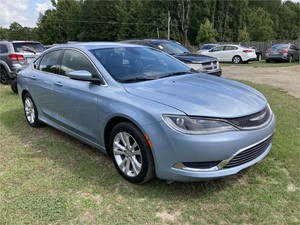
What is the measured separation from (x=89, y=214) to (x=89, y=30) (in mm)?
69010

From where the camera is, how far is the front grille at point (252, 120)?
2.99 metres

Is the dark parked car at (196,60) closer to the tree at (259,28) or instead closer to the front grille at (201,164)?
the front grille at (201,164)

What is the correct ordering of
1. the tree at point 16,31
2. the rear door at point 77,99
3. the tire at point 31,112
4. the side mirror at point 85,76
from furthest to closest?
the tree at point 16,31 < the tire at point 31,112 < the rear door at point 77,99 < the side mirror at point 85,76

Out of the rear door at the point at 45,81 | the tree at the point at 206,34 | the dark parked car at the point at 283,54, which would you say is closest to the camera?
the rear door at the point at 45,81

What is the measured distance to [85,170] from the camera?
12.6 feet

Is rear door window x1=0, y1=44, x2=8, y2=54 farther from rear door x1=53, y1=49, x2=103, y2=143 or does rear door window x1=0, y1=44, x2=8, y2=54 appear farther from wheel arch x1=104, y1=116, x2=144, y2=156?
wheel arch x1=104, y1=116, x2=144, y2=156

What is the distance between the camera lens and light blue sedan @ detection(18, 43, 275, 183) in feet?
9.60

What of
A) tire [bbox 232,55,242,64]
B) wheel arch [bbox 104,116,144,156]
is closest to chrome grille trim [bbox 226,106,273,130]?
wheel arch [bbox 104,116,144,156]

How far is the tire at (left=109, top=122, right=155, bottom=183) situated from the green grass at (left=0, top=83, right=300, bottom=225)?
0.15m

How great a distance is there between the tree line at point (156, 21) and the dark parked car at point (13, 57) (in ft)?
128

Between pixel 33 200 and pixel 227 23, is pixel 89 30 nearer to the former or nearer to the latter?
pixel 227 23

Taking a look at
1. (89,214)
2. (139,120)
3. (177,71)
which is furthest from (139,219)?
(177,71)

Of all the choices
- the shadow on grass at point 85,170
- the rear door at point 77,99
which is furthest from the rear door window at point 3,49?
the rear door at point 77,99

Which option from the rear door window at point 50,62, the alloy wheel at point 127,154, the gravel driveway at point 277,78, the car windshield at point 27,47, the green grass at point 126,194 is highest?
the car windshield at point 27,47
